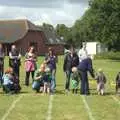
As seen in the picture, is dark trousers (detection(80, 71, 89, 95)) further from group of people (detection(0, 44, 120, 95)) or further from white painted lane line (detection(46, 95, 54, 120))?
white painted lane line (detection(46, 95, 54, 120))

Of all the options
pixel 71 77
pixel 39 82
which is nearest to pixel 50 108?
pixel 39 82

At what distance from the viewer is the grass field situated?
1523cm

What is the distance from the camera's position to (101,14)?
2913 inches

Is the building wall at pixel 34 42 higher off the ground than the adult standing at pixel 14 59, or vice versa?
the building wall at pixel 34 42

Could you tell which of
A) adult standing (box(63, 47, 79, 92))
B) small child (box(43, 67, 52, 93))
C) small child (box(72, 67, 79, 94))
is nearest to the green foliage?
adult standing (box(63, 47, 79, 92))

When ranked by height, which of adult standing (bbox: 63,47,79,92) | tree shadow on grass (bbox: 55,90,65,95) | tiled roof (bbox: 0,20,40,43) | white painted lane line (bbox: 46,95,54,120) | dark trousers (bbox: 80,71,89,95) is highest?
tiled roof (bbox: 0,20,40,43)

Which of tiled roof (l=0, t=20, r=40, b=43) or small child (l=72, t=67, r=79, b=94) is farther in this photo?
tiled roof (l=0, t=20, r=40, b=43)

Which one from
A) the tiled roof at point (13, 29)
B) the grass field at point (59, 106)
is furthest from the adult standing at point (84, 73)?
the tiled roof at point (13, 29)

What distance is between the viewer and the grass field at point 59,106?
1523 cm

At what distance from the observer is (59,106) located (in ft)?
56.9

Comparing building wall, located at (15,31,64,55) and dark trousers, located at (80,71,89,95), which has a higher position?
building wall, located at (15,31,64,55)

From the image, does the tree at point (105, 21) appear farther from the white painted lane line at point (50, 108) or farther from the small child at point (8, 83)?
the white painted lane line at point (50, 108)

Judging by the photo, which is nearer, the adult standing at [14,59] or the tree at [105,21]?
the adult standing at [14,59]

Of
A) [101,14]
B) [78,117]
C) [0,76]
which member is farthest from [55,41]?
[78,117]
